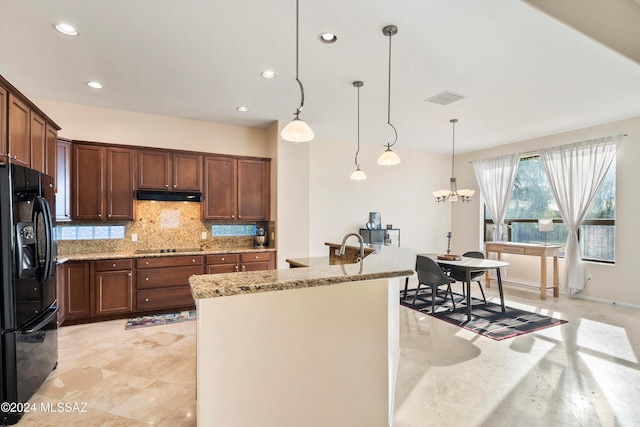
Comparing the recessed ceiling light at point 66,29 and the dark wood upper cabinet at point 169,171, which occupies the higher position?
the recessed ceiling light at point 66,29

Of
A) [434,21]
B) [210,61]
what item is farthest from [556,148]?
[210,61]

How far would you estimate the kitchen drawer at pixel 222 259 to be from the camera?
15.3 feet

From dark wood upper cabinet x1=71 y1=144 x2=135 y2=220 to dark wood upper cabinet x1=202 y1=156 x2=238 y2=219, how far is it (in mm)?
1009

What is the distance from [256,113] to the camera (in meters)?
4.66

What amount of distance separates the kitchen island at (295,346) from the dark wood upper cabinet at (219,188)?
→ 348 cm

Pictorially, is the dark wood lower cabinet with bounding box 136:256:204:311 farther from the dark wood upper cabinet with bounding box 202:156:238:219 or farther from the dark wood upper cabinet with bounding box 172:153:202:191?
the dark wood upper cabinet with bounding box 172:153:202:191

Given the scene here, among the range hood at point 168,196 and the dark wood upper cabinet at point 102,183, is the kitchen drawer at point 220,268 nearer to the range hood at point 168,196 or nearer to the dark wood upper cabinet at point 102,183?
the range hood at point 168,196

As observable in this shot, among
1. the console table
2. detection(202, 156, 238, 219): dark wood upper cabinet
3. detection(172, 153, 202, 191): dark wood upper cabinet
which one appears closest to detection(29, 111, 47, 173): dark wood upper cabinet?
detection(172, 153, 202, 191): dark wood upper cabinet

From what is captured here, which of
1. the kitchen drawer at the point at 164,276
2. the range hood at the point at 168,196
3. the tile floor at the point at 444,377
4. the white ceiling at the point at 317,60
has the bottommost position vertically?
the tile floor at the point at 444,377

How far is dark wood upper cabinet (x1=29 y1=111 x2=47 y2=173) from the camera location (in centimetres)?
314

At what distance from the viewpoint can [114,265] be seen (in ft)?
13.6

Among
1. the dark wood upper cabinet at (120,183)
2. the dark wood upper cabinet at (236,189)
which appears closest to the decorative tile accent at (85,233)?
the dark wood upper cabinet at (120,183)

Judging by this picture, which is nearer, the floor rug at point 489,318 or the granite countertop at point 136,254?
the floor rug at point 489,318

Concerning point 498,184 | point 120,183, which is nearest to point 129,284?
point 120,183
